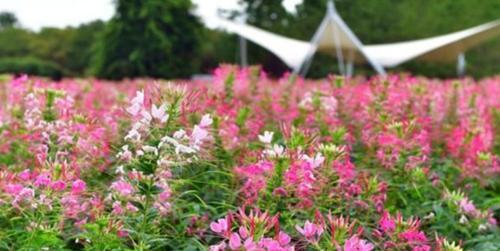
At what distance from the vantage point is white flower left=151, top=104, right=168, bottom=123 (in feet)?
4.88

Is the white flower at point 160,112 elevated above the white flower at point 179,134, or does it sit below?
above

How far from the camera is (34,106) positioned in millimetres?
2590

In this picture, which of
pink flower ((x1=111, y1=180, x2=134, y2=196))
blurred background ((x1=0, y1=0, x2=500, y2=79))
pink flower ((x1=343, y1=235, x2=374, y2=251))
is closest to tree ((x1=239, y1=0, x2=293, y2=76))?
blurred background ((x1=0, y1=0, x2=500, y2=79))

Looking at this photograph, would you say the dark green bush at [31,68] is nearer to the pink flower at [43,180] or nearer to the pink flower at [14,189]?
the pink flower at [14,189]

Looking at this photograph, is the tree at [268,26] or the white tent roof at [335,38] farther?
the tree at [268,26]

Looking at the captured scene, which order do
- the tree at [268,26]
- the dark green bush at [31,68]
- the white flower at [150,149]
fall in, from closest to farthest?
the white flower at [150,149], the dark green bush at [31,68], the tree at [268,26]

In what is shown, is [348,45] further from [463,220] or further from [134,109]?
[134,109]

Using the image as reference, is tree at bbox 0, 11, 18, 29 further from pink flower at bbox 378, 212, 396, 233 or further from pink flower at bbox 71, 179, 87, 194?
pink flower at bbox 378, 212, 396, 233

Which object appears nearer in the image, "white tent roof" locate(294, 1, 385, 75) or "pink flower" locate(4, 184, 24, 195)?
"pink flower" locate(4, 184, 24, 195)

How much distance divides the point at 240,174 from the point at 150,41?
2155 centimetres

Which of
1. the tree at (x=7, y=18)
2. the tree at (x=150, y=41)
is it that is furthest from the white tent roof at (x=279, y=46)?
the tree at (x=7, y=18)

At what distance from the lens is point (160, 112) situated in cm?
149

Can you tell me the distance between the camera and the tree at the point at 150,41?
22.8m

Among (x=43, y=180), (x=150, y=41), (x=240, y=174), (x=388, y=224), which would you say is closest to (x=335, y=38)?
(x=150, y=41)
